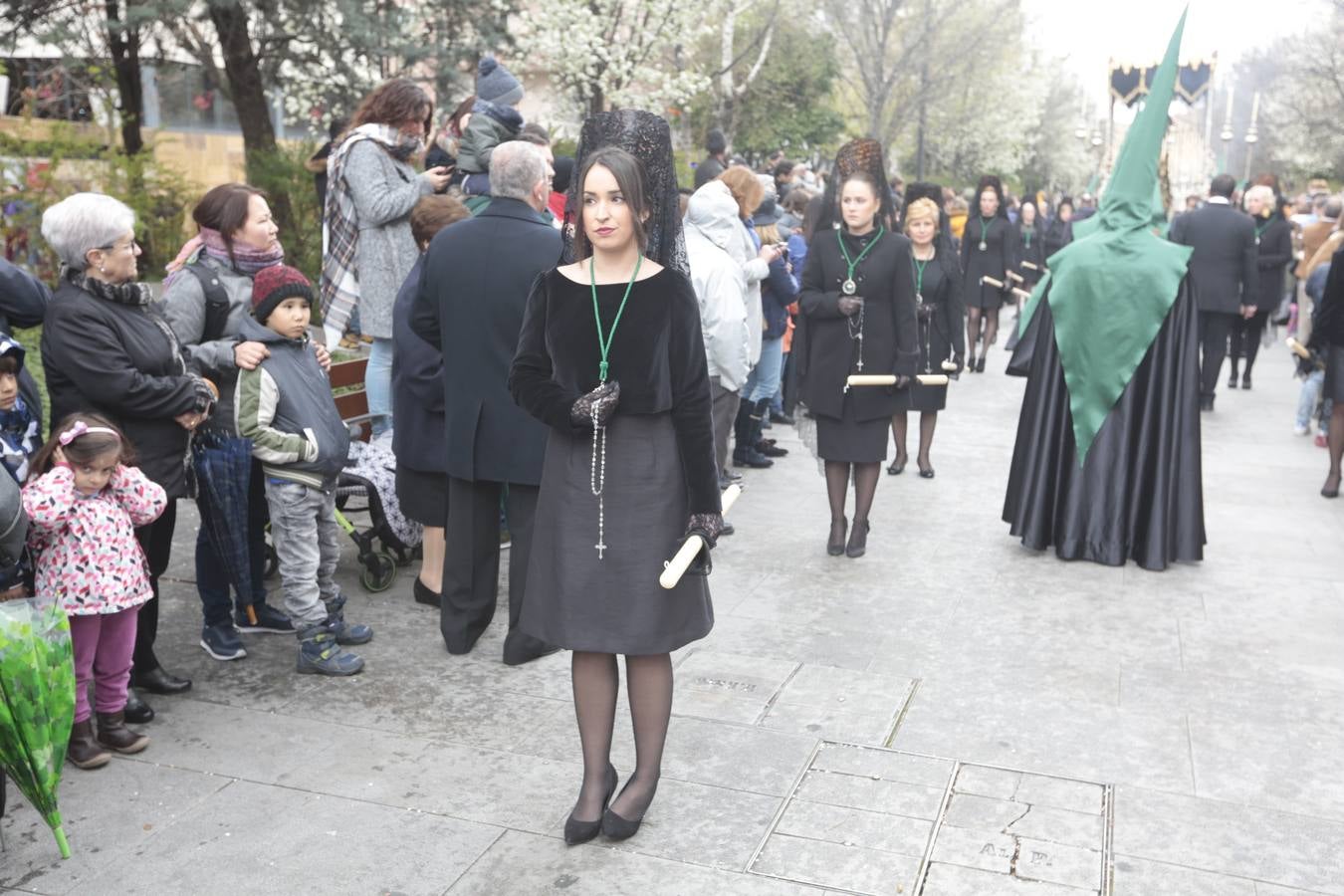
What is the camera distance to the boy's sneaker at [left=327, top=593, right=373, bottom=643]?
18.1 ft

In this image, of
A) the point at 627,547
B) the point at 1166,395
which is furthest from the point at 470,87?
the point at 627,547

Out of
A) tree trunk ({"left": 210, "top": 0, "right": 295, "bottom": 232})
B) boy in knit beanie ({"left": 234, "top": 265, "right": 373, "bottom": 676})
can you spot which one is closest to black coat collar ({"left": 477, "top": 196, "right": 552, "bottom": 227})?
boy in knit beanie ({"left": 234, "top": 265, "right": 373, "bottom": 676})

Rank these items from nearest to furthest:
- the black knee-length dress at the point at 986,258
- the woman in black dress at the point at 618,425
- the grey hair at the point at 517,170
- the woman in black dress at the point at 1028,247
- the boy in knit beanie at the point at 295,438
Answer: the woman in black dress at the point at 618,425
the boy in knit beanie at the point at 295,438
the grey hair at the point at 517,170
the black knee-length dress at the point at 986,258
the woman in black dress at the point at 1028,247

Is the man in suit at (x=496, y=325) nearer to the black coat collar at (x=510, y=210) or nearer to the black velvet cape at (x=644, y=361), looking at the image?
the black coat collar at (x=510, y=210)

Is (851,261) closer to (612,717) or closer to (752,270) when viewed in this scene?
(752,270)

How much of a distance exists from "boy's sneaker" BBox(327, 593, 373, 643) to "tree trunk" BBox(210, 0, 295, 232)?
9116 mm

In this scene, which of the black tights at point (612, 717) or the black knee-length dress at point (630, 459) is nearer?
the black knee-length dress at point (630, 459)

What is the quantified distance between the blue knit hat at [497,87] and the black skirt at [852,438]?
8.18 ft

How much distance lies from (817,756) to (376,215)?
142 inches

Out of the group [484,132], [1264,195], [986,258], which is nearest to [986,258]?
[986,258]

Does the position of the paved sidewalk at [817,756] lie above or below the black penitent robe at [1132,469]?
below

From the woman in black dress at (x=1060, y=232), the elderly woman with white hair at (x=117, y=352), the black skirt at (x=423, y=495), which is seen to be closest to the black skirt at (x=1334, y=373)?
the black skirt at (x=423, y=495)

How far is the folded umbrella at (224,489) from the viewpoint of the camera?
529 cm

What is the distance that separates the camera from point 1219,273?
1237 cm
